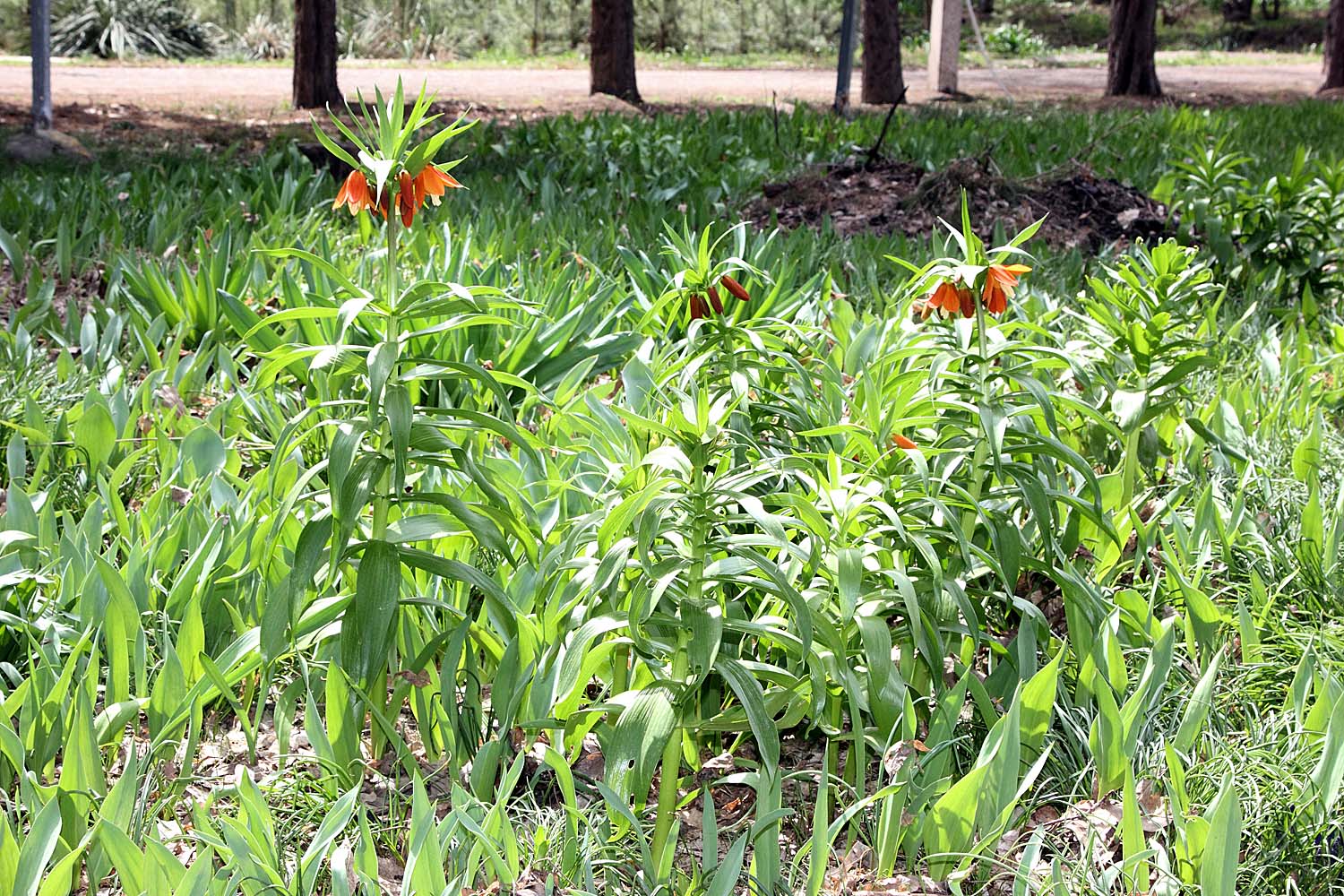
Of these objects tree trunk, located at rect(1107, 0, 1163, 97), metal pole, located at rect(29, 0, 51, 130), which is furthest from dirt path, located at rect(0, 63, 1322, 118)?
metal pole, located at rect(29, 0, 51, 130)

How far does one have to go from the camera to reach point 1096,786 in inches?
77.5

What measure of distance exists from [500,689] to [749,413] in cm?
87

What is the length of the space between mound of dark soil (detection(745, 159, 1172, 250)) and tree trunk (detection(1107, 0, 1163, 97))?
7487 mm

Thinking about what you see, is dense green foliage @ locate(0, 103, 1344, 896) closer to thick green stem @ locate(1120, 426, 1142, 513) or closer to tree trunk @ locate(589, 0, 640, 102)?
thick green stem @ locate(1120, 426, 1142, 513)

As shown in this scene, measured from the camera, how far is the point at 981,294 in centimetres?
206

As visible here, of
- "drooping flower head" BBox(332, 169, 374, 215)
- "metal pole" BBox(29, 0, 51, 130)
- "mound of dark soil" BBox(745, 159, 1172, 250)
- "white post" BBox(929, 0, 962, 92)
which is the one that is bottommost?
"drooping flower head" BBox(332, 169, 374, 215)

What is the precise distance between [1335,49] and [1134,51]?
3700 mm

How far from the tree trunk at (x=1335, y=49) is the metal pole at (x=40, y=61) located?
14.1m

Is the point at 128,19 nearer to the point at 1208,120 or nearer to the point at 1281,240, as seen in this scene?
the point at 1208,120

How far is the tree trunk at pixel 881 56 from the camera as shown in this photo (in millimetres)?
11117

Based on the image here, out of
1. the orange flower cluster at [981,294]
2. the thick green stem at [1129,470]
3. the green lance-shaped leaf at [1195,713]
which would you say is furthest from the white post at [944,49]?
the green lance-shaped leaf at [1195,713]

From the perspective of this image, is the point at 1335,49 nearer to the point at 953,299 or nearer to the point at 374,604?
the point at 953,299

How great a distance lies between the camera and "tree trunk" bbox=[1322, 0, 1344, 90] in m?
14.4

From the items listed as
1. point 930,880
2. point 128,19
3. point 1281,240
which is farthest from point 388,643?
point 128,19
